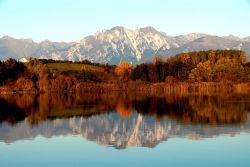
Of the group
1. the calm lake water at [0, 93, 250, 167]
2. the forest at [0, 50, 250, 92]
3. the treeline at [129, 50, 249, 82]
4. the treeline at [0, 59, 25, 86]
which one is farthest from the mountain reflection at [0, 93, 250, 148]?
the treeline at [129, 50, 249, 82]

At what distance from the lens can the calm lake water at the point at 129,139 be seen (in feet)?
113

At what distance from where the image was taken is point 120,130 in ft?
174

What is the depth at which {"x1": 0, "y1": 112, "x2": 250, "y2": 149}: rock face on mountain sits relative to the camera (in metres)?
45.2

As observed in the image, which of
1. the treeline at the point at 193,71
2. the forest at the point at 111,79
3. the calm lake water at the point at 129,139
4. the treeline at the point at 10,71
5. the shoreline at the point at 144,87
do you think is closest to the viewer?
the calm lake water at the point at 129,139

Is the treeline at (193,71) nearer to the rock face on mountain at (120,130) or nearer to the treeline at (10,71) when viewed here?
the treeline at (10,71)

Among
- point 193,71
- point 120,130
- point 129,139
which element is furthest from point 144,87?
point 129,139

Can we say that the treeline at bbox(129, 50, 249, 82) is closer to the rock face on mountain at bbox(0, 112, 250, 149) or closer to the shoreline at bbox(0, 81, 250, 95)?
→ the shoreline at bbox(0, 81, 250, 95)

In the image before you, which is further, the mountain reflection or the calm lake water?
the mountain reflection

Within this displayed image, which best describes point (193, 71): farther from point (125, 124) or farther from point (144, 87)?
point (125, 124)

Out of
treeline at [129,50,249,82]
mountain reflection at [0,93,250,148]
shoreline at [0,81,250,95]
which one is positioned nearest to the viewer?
mountain reflection at [0,93,250,148]

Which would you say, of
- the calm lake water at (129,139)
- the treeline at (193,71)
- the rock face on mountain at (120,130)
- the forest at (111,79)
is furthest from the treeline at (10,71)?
the rock face on mountain at (120,130)

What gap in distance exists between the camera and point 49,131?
52531mm

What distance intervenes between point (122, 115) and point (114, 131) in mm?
18002

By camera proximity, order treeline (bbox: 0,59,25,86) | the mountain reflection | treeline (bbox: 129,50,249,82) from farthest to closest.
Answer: treeline (bbox: 129,50,249,82) → treeline (bbox: 0,59,25,86) → the mountain reflection
